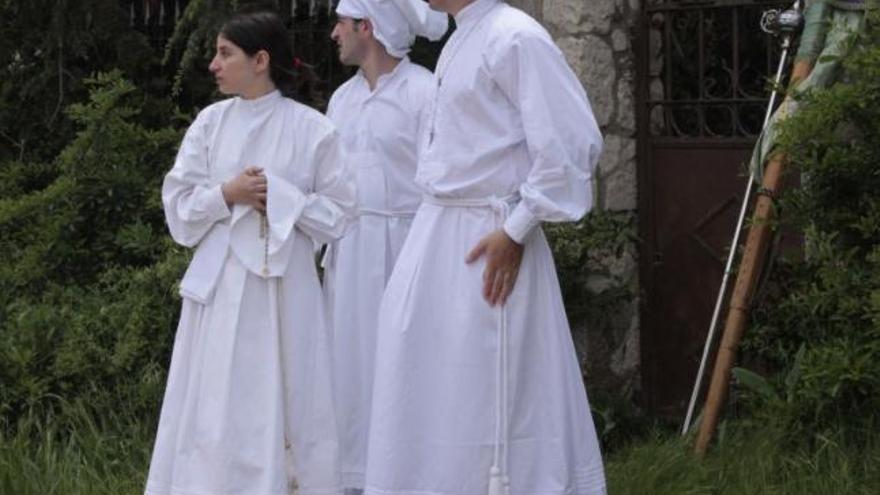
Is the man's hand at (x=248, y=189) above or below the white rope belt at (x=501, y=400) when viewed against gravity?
above

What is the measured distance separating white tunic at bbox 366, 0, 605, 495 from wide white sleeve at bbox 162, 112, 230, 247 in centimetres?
65

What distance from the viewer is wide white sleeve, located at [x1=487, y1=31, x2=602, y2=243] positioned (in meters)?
4.39

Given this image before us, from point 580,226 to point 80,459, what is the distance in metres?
2.05

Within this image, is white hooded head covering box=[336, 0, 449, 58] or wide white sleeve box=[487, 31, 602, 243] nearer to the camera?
wide white sleeve box=[487, 31, 602, 243]

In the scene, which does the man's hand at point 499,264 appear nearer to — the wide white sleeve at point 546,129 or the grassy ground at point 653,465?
the wide white sleeve at point 546,129

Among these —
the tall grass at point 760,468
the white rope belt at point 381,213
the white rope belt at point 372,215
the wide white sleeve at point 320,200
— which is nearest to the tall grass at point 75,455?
the white rope belt at point 372,215

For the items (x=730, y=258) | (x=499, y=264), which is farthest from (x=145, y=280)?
(x=499, y=264)

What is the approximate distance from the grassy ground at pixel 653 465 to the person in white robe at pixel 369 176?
0.90m

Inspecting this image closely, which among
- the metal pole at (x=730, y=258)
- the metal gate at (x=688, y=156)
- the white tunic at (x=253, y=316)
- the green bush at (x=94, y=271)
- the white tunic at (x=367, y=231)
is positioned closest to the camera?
the white tunic at (x=253, y=316)

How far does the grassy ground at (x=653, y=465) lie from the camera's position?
5.43 metres

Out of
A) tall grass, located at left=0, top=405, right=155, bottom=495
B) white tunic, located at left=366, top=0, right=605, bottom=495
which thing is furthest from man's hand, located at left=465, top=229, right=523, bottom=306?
tall grass, located at left=0, top=405, right=155, bottom=495

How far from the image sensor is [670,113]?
6.73m

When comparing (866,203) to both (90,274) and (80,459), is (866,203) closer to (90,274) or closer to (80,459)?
(80,459)

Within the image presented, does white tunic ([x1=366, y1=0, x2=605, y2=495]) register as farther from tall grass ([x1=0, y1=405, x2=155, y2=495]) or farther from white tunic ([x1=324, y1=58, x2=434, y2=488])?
tall grass ([x1=0, y1=405, x2=155, y2=495])
